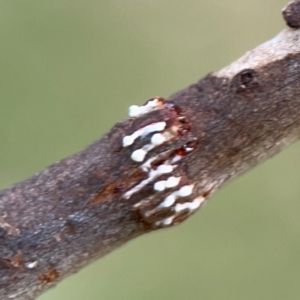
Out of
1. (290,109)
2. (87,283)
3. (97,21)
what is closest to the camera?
(290,109)

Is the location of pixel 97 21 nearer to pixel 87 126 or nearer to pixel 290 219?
pixel 87 126

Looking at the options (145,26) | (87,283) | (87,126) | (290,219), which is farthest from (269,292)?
(145,26)

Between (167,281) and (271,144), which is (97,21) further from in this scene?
(271,144)

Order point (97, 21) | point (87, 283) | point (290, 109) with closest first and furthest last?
point (290, 109), point (87, 283), point (97, 21)

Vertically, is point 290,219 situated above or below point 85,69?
below

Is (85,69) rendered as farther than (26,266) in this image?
Yes

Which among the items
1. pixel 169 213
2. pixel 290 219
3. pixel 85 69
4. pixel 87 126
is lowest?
pixel 169 213
